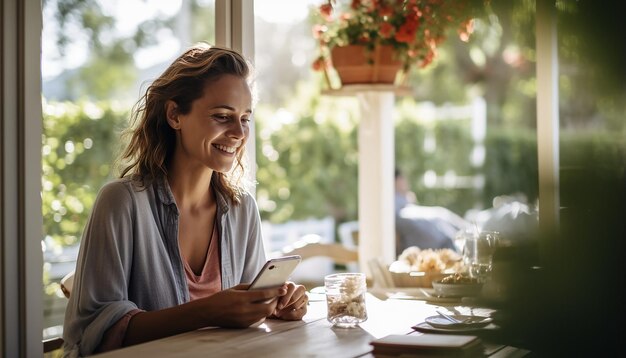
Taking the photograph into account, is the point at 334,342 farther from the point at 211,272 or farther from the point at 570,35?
the point at 570,35

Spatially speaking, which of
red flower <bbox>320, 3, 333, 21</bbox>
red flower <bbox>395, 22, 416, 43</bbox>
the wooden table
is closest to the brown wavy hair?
the wooden table

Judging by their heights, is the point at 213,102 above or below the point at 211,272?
above

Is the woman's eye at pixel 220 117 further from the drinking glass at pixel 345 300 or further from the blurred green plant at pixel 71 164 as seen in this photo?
the blurred green plant at pixel 71 164

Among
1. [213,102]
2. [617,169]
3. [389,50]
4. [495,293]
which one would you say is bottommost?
[495,293]

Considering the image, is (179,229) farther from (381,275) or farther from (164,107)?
(381,275)

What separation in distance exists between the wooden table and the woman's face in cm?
49

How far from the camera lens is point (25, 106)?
1964mm

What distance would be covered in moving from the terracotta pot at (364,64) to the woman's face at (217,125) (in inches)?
59.7

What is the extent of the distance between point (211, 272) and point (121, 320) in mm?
398

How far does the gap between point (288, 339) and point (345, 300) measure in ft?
0.67

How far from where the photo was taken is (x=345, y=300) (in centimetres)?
181

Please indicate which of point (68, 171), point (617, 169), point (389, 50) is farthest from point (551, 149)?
point (68, 171)

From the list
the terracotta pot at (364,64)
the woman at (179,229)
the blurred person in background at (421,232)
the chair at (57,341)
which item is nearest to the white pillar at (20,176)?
the chair at (57,341)

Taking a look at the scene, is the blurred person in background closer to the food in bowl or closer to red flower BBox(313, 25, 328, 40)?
red flower BBox(313, 25, 328, 40)
